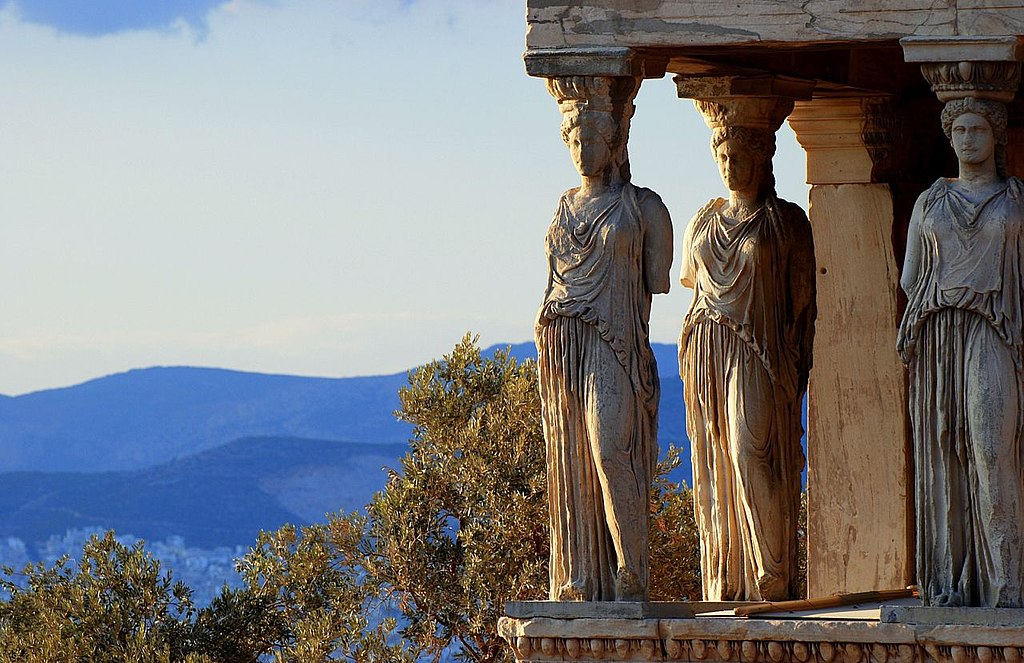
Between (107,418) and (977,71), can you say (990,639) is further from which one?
(107,418)

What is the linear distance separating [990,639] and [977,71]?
9.16ft

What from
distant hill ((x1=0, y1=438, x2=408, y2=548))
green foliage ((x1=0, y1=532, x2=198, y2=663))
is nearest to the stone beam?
green foliage ((x1=0, y1=532, x2=198, y2=663))

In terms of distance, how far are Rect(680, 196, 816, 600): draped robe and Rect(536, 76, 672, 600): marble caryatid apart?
2.06m

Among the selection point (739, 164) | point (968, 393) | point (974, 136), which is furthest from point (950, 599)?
point (739, 164)

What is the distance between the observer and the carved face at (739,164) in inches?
637

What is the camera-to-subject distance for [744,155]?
16188mm

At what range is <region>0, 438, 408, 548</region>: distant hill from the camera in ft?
199

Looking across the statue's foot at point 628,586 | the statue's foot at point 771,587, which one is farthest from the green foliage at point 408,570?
the statue's foot at point 628,586

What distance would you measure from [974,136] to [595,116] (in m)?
1.92

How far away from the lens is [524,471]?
22.3m

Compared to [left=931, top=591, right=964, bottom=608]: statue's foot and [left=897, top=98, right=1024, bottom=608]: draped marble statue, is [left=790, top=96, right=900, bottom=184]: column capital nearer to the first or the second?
[left=897, top=98, right=1024, bottom=608]: draped marble statue

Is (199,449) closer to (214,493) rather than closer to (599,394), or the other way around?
(214,493)

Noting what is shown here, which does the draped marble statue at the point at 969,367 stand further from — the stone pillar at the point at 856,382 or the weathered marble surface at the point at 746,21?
the stone pillar at the point at 856,382

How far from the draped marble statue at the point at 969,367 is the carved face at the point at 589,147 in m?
1.62
